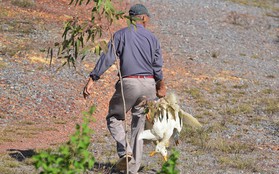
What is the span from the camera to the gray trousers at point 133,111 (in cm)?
688

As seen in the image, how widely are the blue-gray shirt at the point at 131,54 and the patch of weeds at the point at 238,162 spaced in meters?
1.69

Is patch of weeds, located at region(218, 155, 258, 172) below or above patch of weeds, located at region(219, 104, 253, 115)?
above

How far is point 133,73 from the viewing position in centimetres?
687

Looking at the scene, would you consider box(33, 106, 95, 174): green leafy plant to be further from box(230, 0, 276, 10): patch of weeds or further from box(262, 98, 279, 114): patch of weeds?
box(230, 0, 276, 10): patch of weeds

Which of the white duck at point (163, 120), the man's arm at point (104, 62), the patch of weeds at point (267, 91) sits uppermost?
the man's arm at point (104, 62)

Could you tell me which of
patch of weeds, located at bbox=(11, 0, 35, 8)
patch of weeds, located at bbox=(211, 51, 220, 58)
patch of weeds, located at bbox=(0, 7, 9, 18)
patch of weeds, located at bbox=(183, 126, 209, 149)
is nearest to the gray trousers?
patch of weeds, located at bbox=(183, 126, 209, 149)

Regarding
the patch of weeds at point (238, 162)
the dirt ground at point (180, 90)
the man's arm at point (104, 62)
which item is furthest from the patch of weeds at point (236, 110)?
the man's arm at point (104, 62)

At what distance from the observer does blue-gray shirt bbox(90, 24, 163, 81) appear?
6777mm

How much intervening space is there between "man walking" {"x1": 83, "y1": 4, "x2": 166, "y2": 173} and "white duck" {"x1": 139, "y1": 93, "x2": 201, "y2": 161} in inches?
8.6

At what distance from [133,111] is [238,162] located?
5.58 feet

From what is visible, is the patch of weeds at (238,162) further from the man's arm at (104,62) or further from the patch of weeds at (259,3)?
the patch of weeds at (259,3)

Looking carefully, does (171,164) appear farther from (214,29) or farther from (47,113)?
(214,29)

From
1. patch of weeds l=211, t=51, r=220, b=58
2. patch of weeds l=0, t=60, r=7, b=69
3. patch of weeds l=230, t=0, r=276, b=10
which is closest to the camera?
patch of weeds l=0, t=60, r=7, b=69

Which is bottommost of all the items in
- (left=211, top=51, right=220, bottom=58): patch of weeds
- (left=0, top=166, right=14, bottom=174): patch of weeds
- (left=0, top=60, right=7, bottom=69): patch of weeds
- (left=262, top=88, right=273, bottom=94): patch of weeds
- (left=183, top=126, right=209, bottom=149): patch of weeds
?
(left=262, top=88, right=273, bottom=94): patch of weeds
